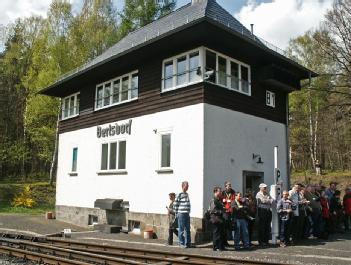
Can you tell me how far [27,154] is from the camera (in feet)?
118

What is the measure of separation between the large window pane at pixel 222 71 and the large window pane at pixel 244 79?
1040 mm

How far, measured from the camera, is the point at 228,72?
1445 centimetres

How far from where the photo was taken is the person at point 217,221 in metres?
10.9

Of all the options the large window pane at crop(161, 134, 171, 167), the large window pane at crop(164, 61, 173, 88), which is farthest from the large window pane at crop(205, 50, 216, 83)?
the large window pane at crop(161, 134, 171, 167)

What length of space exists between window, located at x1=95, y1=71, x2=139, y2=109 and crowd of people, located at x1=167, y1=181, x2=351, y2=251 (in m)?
5.73

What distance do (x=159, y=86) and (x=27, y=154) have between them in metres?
24.7

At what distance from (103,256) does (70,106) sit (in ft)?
44.5

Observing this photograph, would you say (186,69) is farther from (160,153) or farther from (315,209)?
(315,209)

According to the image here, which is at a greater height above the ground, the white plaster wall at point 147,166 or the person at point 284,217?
the white plaster wall at point 147,166

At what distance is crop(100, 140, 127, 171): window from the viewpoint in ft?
54.0

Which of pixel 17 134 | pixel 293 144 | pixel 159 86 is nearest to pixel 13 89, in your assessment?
pixel 17 134

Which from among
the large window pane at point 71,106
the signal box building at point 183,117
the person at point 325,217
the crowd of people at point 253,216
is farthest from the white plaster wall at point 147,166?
the person at point 325,217

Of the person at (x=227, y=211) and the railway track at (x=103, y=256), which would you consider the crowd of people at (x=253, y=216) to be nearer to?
the person at (x=227, y=211)

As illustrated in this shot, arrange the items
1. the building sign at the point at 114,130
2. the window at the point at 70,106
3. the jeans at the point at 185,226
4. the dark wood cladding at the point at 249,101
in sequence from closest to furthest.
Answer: the jeans at the point at 185,226
the dark wood cladding at the point at 249,101
the building sign at the point at 114,130
the window at the point at 70,106
